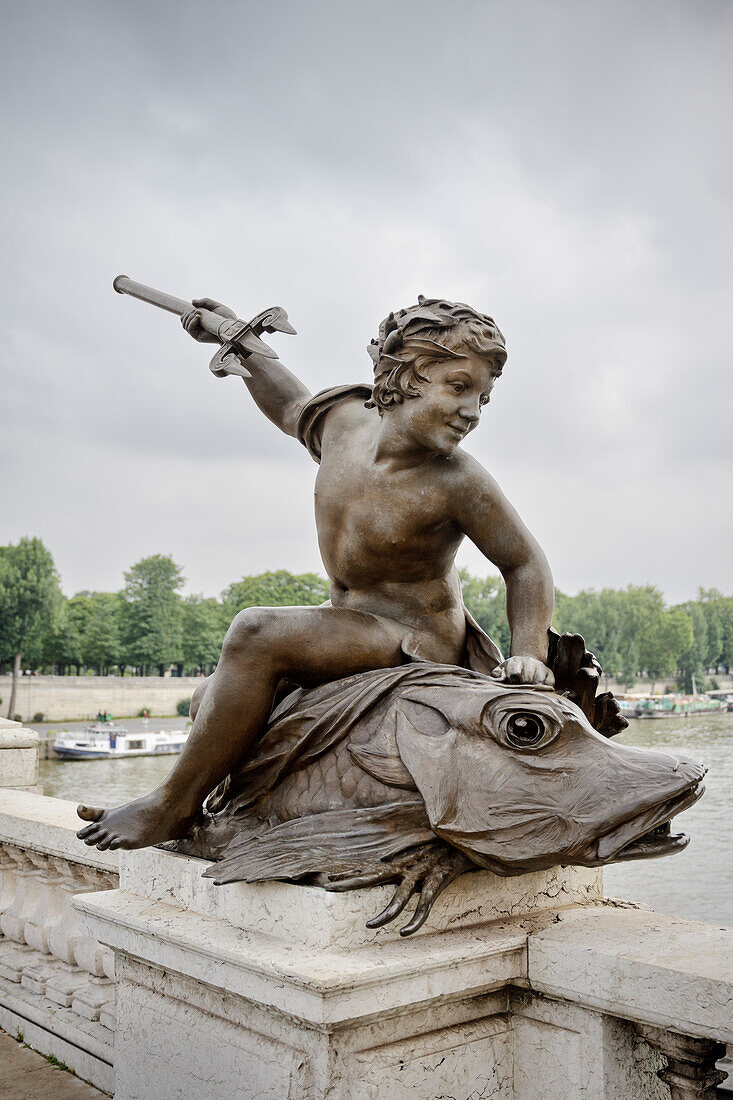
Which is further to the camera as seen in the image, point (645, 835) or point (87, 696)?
point (87, 696)

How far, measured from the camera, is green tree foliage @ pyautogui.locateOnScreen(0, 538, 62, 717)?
39.3 meters

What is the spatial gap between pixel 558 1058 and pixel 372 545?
136 centimetres

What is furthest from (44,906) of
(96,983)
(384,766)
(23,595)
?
(23,595)

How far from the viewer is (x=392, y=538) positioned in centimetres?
254

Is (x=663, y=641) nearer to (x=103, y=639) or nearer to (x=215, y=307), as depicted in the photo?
(x=103, y=639)

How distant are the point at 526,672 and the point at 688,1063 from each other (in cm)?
93

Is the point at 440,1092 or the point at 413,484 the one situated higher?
the point at 413,484

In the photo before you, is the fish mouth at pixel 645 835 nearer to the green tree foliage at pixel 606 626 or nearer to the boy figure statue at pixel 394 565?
the boy figure statue at pixel 394 565

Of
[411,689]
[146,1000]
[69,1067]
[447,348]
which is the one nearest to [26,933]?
[69,1067]

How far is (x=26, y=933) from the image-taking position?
12.7ft

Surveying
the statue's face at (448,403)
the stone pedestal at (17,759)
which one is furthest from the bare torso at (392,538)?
the stone pedestal at (17,759)

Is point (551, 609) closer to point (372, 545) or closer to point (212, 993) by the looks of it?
point (372, 545)

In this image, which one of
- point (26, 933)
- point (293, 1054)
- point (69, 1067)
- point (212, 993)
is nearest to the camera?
point (293, 1054)

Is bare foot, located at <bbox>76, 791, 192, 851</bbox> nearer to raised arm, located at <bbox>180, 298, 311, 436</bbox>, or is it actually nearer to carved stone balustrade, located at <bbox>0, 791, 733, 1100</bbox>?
carved stone balustrade, located at <bbox>0, 791, 733, 1100</bbox>
